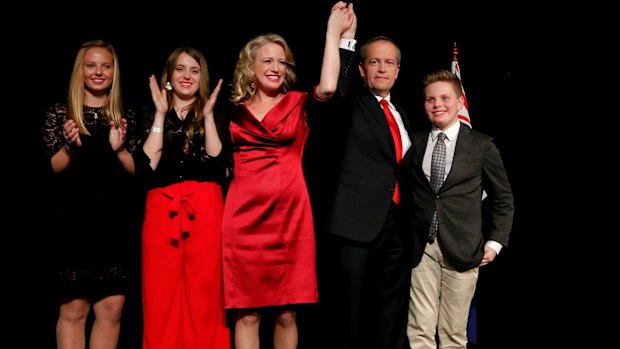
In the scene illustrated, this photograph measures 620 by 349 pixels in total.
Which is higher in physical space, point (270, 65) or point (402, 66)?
point (402, 66)

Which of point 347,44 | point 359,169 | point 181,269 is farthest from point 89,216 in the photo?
point 347,44

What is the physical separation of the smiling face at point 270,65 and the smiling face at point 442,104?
69cm

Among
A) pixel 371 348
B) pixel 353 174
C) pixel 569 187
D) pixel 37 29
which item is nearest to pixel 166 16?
pixel 37 29

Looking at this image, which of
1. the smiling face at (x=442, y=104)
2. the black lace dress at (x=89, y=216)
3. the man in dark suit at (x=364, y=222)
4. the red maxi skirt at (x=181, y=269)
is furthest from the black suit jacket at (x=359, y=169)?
the black lace dress at (x=89, y=216)

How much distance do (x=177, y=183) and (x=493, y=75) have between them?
6.95 ft

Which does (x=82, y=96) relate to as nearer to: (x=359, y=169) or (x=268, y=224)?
(x=268, y=224)

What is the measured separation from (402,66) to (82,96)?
1861mm

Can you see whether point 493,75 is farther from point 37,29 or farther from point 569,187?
point 37,29

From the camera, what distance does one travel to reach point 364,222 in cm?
266

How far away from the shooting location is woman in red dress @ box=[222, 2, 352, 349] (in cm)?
260

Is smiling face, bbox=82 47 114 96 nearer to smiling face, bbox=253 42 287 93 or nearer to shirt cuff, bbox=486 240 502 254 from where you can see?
smiling face, bbox=253 42 287 93

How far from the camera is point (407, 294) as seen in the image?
110 inches

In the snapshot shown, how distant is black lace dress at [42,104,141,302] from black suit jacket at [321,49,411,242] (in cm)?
90

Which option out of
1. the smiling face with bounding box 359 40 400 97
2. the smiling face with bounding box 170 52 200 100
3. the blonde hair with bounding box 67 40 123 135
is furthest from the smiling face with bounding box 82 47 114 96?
the smiling face with bounding box 359 40 400 97
